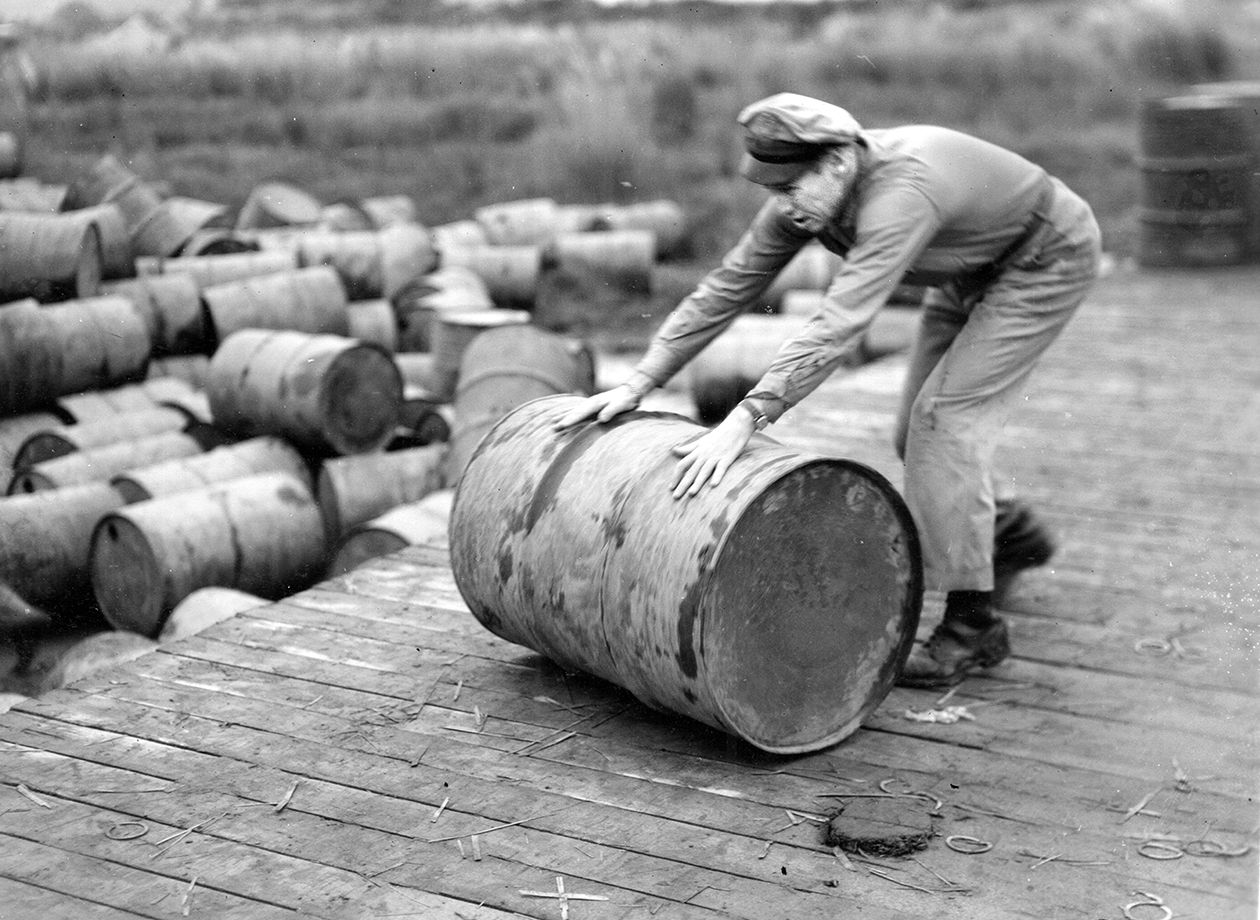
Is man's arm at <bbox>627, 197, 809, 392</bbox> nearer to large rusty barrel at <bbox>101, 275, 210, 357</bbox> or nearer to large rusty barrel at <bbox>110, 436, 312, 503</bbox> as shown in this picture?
large rusty barrel at <bbox>110, 436, 312, 503</bbox>

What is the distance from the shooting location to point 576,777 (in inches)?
159

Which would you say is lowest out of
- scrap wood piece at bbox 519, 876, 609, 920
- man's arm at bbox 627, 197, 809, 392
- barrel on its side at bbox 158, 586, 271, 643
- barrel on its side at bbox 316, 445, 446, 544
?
barrel on its side at bbox 316, 445, 446, 544

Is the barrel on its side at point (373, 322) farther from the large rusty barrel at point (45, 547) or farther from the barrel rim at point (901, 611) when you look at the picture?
the barrel rim at point (901, 611)

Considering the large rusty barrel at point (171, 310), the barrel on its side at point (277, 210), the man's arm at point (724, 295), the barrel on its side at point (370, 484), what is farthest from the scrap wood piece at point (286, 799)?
the barrel on its side at point (277, 210)

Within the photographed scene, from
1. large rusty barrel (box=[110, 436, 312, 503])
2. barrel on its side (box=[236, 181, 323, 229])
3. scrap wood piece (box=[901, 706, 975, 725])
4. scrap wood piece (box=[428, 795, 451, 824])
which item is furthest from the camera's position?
barrel on its side (box=[236, 181, 323, 229])

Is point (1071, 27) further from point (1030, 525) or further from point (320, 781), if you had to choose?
point (320, 781)

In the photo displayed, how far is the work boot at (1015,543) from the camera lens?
17.1 feet

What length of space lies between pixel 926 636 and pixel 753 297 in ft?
4.59

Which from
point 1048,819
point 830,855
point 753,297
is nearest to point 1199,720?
point 1048,819

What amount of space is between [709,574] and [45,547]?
13.9ft

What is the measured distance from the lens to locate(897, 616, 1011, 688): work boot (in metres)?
4.73

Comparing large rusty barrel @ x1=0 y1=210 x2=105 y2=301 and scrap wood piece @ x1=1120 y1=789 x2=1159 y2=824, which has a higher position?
large rusty barrel @ x1=0 y1=210 x2=105 y2=301

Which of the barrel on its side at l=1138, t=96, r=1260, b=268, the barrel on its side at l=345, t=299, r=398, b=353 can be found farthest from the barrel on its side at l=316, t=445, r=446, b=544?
the barrel on its side at l=1138, t=96, r=1260, b=268

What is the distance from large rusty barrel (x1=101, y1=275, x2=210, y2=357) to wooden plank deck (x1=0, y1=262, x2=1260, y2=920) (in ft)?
15.1
